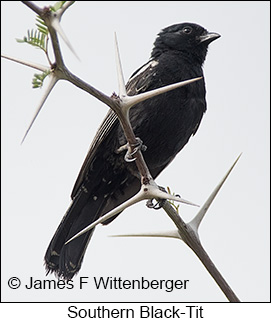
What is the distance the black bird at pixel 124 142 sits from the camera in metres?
4.88

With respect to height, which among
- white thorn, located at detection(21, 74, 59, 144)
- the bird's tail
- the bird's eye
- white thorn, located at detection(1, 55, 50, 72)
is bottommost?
the bird's tail

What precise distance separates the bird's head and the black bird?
138 millimetres

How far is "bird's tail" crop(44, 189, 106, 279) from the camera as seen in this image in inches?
199

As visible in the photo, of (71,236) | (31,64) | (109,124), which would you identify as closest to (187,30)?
(109,124)

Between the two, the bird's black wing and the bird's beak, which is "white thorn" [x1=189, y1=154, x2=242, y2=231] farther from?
the bird's beak

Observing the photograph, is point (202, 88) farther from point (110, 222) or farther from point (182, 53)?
point (110, 222)

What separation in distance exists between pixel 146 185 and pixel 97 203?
2.51 m

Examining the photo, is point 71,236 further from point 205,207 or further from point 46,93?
point 46,93

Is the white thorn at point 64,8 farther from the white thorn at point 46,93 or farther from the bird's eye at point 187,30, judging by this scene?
the bird's eye at point 187,30

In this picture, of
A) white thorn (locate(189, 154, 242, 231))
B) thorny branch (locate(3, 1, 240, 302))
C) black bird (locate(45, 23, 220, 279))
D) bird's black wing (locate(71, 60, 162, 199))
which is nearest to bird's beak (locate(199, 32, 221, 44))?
black bird (locate(45, 23, 220, 279))

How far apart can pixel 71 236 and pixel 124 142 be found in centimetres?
111

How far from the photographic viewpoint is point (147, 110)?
4.86 m

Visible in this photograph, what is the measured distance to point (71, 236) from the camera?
17.1 feet

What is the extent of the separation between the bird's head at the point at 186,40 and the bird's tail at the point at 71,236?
169cm
